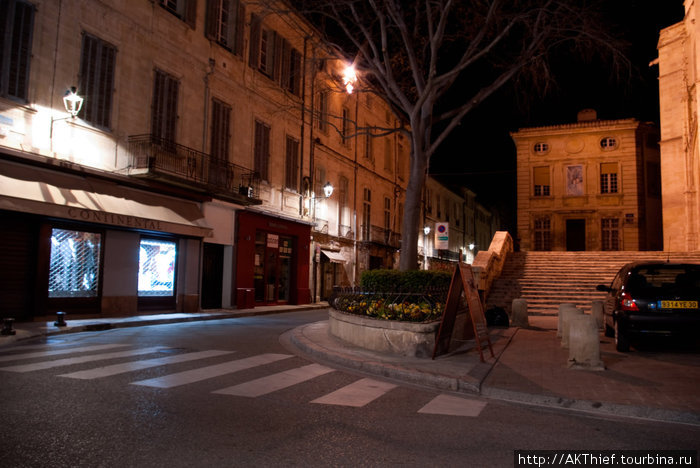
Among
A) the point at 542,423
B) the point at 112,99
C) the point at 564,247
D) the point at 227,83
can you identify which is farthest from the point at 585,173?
the point at 542,423

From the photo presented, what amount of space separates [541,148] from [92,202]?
34.4 meters

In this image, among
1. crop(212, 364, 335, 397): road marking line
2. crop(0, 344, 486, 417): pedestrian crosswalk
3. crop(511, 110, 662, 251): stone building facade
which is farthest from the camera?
crop(511, 110, 662, 251): stone building facade

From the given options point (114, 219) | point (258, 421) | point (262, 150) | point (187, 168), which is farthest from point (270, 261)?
point (258, 421)

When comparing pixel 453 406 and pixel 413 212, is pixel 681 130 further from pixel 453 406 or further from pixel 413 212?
pixel 453 406

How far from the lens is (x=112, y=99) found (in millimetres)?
15508

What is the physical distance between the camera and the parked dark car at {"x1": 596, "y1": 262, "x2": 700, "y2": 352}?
330 inches

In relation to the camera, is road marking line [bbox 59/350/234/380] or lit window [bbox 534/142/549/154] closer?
road marking line [bbox 59/350/234/380]

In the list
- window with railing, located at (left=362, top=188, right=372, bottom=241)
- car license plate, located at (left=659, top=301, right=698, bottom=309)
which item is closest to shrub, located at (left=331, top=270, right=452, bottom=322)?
car license plate, located at (left=659, top=301, right=698, bottom=309)

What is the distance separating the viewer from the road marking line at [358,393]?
221 inches

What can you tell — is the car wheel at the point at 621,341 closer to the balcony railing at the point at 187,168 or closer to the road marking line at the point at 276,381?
the road marking line at the point at 276,381

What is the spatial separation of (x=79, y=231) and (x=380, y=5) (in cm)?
1055

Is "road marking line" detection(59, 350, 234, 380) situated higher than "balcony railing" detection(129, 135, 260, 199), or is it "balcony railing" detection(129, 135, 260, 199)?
"balcony railing" detection(129, 135, 260, 199)

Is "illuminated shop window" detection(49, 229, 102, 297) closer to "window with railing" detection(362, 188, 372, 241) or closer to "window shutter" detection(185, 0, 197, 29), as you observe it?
"window shutter" detection(185, 0, 197, 29)

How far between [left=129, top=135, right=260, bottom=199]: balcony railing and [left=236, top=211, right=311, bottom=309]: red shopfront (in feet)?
4.54
